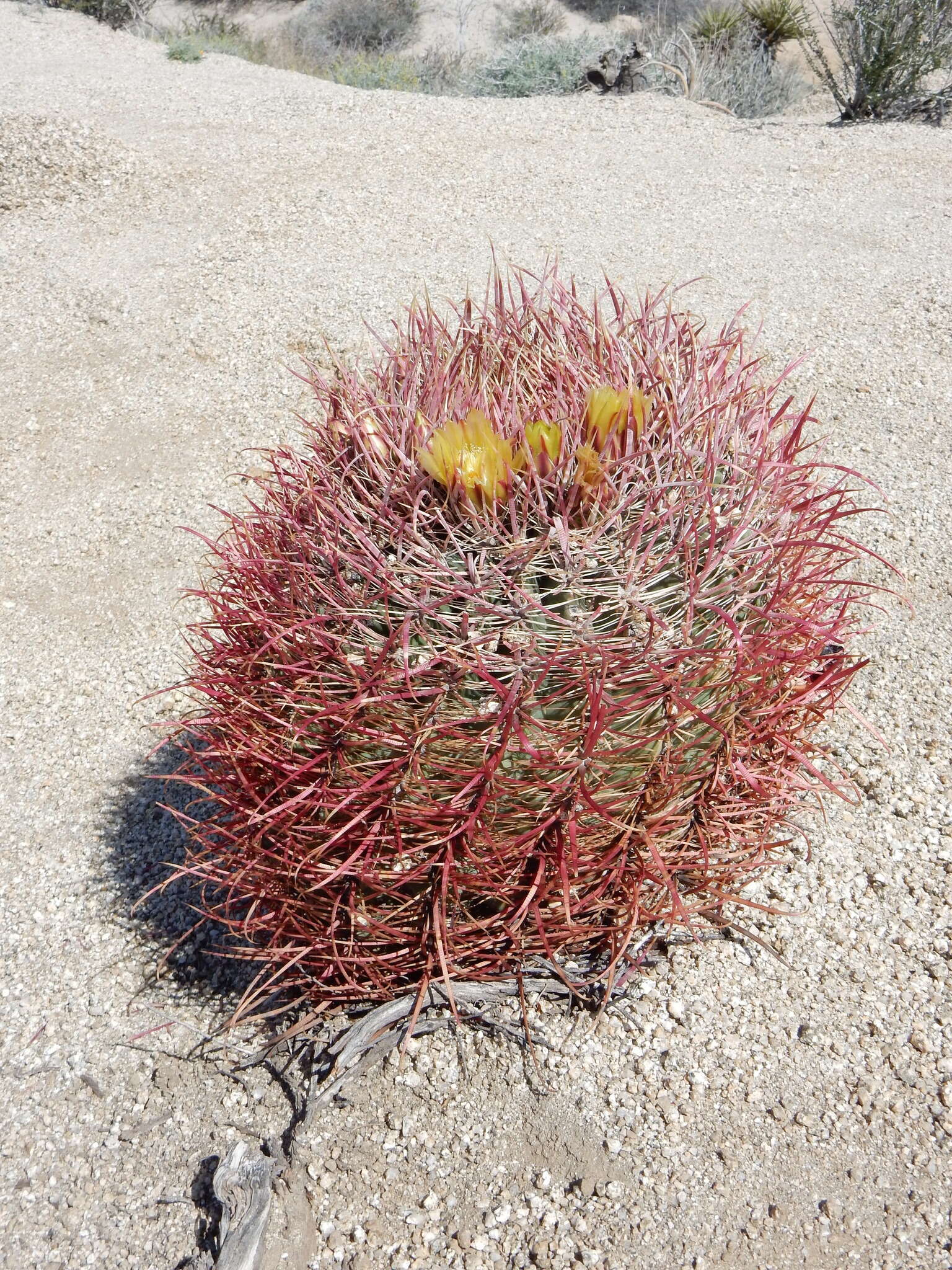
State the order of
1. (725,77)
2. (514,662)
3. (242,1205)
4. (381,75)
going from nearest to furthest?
1. (514,662)
2. (242,1205)
3. (725,77)
4. (381,75)

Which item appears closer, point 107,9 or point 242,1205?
point 242,1205

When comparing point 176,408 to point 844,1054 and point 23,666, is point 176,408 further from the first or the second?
point 844,1054

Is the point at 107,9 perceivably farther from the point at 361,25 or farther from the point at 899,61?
the point at 899,61

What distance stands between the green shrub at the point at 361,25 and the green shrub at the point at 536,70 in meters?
5.26

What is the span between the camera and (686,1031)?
1.84 meters

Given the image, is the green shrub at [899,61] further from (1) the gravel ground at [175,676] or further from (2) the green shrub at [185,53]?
(2) the green shrub at [185,53]

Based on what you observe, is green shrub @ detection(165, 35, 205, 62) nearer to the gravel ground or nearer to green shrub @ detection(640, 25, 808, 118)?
the gravel ground

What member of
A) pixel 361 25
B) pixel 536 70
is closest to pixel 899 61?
pixel 536 70

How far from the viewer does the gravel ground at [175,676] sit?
167 centimetres

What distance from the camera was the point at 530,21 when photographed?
45.5ft

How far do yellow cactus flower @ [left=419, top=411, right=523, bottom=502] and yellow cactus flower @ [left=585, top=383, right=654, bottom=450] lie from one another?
148 mm

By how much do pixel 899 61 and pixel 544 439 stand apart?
7.12 metres

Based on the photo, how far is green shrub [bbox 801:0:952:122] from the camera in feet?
22.9

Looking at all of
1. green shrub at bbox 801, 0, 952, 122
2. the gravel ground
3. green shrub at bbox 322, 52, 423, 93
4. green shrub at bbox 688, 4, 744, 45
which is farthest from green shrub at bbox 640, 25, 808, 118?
green shrub at bbox 322, 52, 423, 93
